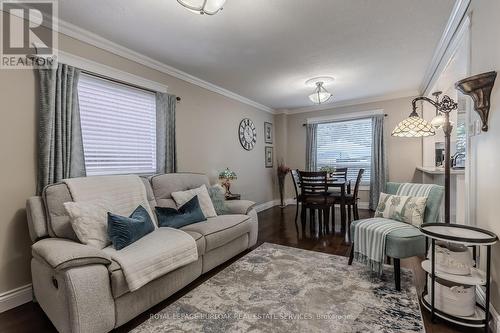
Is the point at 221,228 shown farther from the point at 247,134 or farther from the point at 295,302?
the point at 247,134

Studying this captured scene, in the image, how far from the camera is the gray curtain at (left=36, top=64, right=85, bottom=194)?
2.11 metres

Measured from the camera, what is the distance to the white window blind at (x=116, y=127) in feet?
8.32

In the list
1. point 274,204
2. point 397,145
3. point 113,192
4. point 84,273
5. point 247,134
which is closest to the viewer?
point 84,273

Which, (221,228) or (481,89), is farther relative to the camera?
(221,228)

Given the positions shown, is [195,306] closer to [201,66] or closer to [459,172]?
[201,66]

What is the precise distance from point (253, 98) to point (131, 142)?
2.85m

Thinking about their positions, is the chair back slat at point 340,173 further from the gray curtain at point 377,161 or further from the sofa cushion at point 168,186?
the sofa cushion at point 168,186

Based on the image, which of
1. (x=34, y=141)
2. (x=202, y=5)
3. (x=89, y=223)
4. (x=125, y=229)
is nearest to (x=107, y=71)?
(x=34, y=141)

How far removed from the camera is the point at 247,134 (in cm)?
511

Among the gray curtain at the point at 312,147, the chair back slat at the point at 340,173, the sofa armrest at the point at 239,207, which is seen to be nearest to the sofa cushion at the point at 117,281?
the sofa armrest at the point at 239,207

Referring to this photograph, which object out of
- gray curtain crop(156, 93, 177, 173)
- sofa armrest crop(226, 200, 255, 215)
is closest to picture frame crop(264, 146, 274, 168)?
sofa armrest crop(226, 200, 255, 215)

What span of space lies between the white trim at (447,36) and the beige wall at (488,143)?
0.65 feet

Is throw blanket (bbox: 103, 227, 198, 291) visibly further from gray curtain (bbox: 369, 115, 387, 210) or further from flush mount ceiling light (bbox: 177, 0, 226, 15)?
gray curtain (bbox: 369, 115, 387, 210)

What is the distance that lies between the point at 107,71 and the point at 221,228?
7.00ft
